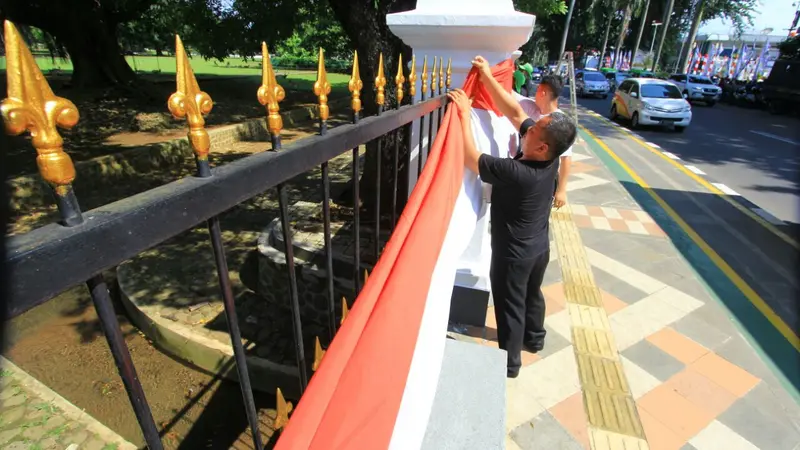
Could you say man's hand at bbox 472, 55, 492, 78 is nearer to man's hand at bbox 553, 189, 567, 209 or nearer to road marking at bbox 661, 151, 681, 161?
man's hand at bbox 553, 189, 567, 209

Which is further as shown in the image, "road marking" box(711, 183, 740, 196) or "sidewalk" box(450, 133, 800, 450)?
"road marking" box(711, 183, 740, 196)

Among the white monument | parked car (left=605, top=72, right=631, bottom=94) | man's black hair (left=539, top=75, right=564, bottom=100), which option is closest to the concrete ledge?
the white monument

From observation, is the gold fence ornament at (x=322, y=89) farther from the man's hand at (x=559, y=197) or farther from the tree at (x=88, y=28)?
the tree at (x=88, y=28)

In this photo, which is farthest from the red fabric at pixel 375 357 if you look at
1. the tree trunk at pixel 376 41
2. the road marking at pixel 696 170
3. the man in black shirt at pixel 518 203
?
the road marking at pixel 696 170

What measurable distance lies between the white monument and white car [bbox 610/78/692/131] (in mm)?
11701

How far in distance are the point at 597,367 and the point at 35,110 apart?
3.40 meters

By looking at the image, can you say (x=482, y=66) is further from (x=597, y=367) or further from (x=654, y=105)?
(x=654, y=105)

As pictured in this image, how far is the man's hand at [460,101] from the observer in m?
2.47

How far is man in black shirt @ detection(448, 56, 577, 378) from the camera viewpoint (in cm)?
251

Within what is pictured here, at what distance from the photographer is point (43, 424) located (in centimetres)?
292

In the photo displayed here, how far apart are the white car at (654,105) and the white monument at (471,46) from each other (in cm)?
1170

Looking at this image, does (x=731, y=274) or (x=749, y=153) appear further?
(x=749, y=153)

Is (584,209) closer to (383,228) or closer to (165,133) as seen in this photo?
(383,228)

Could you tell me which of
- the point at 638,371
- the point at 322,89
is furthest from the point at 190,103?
the point at 638,371
